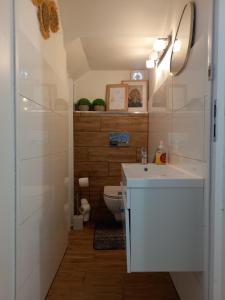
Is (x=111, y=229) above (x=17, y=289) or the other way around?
the other way around

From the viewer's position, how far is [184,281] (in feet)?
5.80

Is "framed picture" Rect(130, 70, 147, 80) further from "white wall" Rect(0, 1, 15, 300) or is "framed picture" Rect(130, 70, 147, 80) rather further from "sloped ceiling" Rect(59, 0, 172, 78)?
"white wall" Rect(0, 1, 15, 300)

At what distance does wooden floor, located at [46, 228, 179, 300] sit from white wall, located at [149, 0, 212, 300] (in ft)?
0.61

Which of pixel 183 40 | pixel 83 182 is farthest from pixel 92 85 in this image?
pixel 183 40

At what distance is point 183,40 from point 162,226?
4.05ft

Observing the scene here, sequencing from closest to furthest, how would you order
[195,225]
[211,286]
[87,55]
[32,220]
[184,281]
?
1. [211,286]
2. [195,225]
3. [32,220]
4. [184,281]
5. [87,55]

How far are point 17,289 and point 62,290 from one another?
2.42 feet

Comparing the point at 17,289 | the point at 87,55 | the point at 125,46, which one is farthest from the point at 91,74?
the point at 17,289

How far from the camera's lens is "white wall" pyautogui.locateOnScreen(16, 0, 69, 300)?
137 cm

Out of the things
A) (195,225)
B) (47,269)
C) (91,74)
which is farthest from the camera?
(91,74)

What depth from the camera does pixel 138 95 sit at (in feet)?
12.3

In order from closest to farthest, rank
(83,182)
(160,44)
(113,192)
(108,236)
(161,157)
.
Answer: (161,157) → (160,44) → (108,236) → (113,192) → (83,182)

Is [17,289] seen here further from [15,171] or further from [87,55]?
[87,55]

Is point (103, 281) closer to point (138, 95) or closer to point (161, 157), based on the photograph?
point (161, 157)
